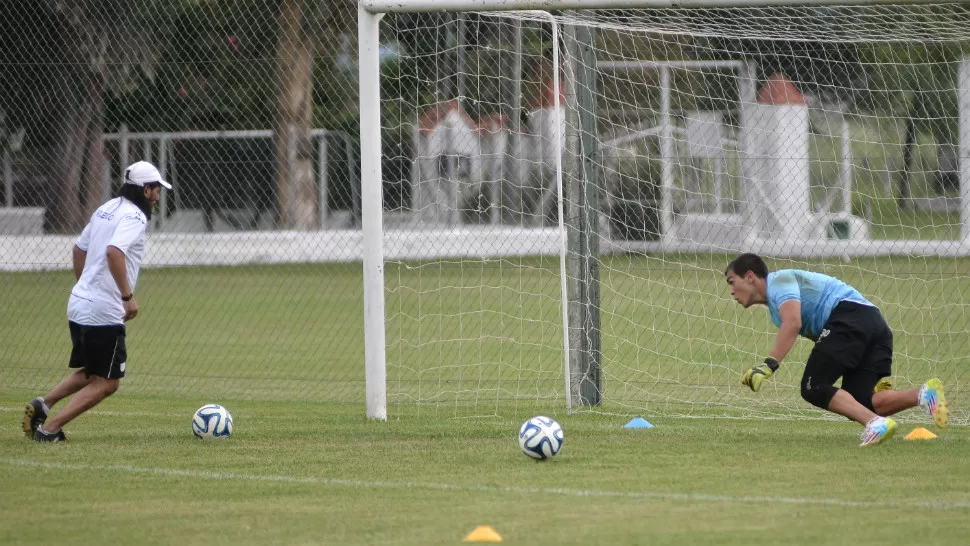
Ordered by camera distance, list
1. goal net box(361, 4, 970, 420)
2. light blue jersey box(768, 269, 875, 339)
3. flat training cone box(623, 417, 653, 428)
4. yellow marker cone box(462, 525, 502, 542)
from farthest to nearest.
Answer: goal net box(361, 4, 970, 420) < flat training cone box(623, 417, 653, 428) < light blue jersey box(768, 269, 875, 339) < yellow marker cone box(462, 525, 502, 542)

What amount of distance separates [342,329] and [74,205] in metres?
9.01

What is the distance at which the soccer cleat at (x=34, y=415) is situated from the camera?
928cm

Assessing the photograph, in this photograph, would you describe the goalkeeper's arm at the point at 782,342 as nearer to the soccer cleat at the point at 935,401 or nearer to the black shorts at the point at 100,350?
the soccer cleat at the point at 935,401

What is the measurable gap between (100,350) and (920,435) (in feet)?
18.3

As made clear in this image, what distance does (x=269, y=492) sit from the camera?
7.42m

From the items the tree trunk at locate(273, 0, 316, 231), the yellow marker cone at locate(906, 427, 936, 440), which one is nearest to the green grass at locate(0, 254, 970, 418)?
the yellow marker cone at locate(906, 427, 936, 440)

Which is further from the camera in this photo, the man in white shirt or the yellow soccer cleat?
the yellow soccer cleat

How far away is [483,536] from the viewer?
604 centimetres

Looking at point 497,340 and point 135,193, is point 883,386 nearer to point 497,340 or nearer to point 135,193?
point 135,193

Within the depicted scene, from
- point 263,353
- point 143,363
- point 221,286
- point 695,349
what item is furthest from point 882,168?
point 221,286

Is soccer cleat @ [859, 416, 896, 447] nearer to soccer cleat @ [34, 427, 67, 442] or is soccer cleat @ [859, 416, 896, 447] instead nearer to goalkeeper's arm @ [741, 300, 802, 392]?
goalkeeper's arm @ [741, 300, 802, 392]

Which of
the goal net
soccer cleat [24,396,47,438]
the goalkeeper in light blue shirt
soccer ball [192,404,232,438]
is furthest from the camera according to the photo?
the goal net

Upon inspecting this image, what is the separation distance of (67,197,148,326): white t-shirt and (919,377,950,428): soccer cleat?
17.1 ft

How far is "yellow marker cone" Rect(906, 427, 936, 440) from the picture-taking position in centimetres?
918
